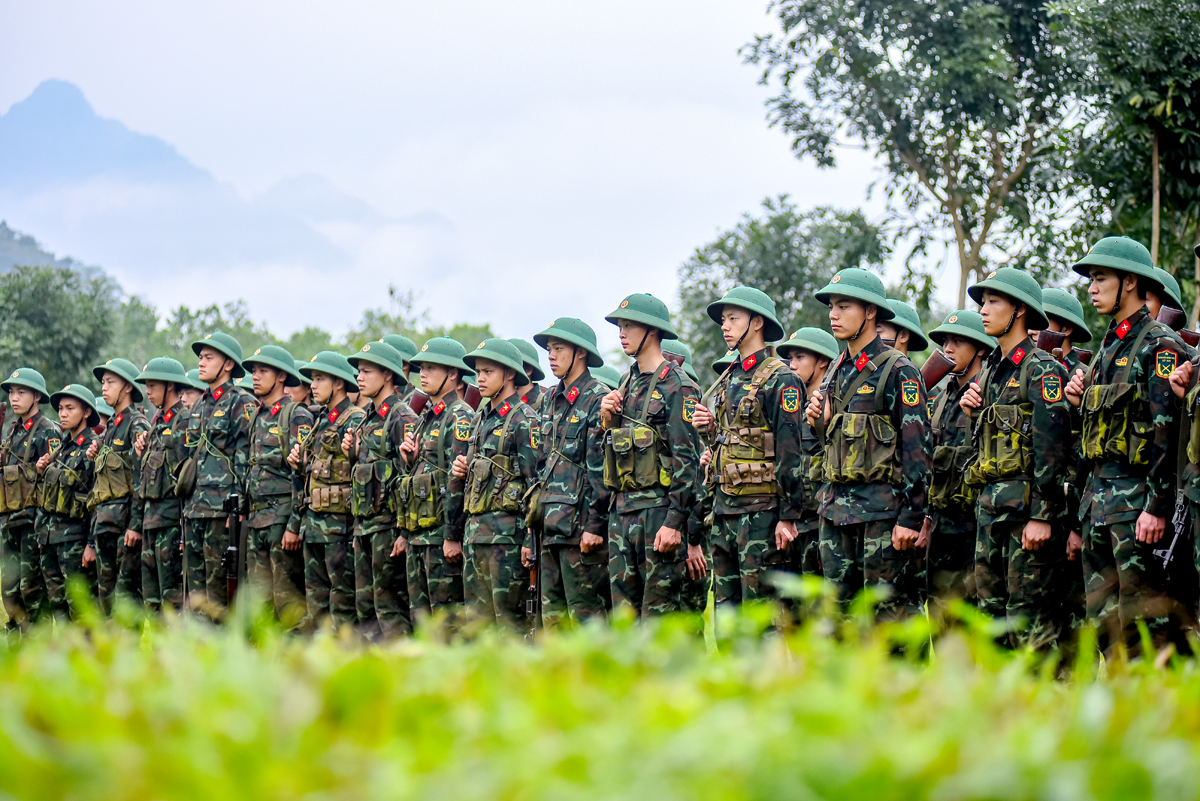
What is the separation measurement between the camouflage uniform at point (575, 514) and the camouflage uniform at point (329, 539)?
2.29 meters

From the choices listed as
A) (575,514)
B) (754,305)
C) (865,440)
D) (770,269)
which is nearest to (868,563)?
(865,440)

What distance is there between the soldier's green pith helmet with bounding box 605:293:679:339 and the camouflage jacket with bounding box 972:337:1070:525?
2.30m

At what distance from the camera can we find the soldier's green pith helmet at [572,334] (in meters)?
8.42

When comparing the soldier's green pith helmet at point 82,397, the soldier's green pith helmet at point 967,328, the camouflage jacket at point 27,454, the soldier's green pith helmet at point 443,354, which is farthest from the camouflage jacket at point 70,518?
the soldier's green pith helmet at point 967,328

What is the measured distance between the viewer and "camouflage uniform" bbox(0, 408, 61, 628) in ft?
38.9

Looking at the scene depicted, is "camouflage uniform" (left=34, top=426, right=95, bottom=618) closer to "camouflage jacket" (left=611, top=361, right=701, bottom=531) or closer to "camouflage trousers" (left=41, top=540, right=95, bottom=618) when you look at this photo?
"camouflage trousers" (left=41, top=540, right=95, bottom=618)

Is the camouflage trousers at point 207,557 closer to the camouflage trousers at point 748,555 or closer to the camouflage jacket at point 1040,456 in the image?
the camouflage trousers at point 748,555

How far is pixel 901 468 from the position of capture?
266 inches

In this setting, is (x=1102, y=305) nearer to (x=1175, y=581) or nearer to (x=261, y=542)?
(x=1175, y=581)

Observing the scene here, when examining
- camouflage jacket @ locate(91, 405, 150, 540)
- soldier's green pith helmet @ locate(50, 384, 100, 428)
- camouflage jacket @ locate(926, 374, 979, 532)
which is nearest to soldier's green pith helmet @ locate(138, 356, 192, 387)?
camouflage jacket @ locate(91, 405, 150, 540)

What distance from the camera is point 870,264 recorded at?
20.1m

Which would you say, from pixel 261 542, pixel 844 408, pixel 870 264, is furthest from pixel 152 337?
pixel 844 408

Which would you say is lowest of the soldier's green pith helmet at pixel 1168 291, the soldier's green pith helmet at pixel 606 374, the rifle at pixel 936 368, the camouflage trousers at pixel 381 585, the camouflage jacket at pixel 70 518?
the camouflage trousers at pixel 381 585

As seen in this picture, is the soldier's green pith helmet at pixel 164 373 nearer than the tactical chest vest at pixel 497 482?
No
